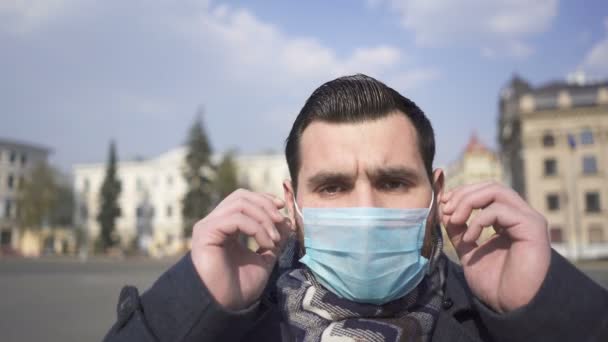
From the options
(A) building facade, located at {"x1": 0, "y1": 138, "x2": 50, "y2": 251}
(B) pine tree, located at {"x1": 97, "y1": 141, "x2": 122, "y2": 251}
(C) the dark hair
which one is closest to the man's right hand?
(C) the dark hair

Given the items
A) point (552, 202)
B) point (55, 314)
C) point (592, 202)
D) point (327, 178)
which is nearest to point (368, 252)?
→ point (327, 178)

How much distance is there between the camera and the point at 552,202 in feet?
131

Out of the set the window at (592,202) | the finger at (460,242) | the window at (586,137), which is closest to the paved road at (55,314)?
the finger at (460,242)

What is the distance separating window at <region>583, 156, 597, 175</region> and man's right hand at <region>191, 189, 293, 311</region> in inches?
1784

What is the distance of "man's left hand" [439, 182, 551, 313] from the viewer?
5.00 feet

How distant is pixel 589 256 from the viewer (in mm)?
29781

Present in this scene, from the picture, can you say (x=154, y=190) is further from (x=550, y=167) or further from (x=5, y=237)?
(x=550, y=167)

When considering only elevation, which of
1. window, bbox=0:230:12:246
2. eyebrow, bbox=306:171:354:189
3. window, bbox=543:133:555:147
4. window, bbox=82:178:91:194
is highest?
window, bbox=543:133:555:147

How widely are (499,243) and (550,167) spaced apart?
44486 millimetres

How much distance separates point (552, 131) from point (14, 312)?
43.1m

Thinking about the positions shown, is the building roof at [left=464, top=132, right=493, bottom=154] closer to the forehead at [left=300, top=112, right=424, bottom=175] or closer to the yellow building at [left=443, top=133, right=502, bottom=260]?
the yellow building at [left=443, top=133, right=502, bottom=260]

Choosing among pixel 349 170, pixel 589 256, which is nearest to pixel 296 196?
pixel 349 170

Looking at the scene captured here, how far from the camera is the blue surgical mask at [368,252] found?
5.82 ft

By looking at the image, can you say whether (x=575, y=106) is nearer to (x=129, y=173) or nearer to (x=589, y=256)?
(x=589, y=256)
